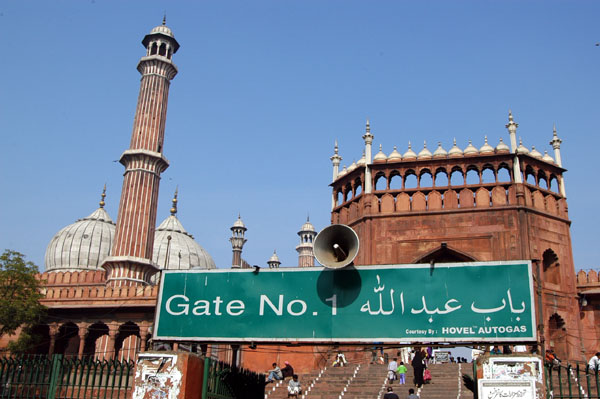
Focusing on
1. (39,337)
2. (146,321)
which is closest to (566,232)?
(146,321)

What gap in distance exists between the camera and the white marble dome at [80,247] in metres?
40.7

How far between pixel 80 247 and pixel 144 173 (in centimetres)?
1107

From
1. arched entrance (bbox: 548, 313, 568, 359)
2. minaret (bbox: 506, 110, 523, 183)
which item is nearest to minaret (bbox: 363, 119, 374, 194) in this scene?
minaret (bbox: 506, 110, 523, 183)

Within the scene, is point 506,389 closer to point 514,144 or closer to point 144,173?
point 514,144

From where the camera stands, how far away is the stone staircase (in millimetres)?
14992

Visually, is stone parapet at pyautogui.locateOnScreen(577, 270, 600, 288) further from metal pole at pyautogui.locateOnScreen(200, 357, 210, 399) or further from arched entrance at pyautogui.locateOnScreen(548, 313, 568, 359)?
metal pole at pyautogui.locateOnScreen(200, 357, 210, 399)

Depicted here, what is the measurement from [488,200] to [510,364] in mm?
15820

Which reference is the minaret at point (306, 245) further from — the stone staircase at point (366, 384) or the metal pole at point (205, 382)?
the metal pole at point (205, 382)

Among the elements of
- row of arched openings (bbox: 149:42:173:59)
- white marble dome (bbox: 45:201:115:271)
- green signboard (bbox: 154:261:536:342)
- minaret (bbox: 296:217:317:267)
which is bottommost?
green signboard (bbox: 154:261:536:342)

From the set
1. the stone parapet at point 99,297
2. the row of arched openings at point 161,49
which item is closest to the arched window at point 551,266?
the stone parapet at point 99,297

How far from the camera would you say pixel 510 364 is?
6.64 m

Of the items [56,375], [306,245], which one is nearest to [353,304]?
[56,375]

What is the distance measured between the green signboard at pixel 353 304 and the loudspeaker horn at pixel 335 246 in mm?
151

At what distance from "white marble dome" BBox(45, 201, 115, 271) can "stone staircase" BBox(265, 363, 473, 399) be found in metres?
26.2
